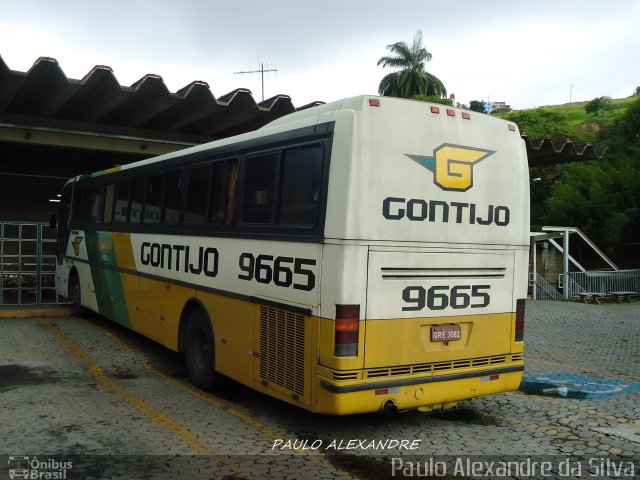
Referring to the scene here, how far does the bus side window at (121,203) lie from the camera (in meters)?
9.36

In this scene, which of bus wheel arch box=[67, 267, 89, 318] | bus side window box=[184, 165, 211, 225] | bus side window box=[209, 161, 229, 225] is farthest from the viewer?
bus wheel arch box=[67, 267, 89, 318]

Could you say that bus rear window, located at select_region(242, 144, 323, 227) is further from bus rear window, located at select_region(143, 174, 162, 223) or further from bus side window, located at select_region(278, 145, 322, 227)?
bus rear window, located at select_region(143, 174, 162, 223)

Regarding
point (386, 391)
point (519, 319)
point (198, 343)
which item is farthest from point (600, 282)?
point (386, 391)

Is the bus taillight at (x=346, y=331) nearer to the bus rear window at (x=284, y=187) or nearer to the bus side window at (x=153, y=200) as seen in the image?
the bus rear window at (x=284, y=187)

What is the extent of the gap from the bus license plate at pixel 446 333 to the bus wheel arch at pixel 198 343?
2620mm

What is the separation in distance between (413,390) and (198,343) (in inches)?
118

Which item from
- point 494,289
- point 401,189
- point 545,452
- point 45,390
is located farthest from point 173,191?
point 545,452

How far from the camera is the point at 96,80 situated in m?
10.7

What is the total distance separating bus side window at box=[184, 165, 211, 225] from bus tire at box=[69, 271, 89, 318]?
589 centimetres

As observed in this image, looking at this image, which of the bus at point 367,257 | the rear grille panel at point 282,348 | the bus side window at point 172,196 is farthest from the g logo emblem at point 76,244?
the rear grille panel at point 282,348

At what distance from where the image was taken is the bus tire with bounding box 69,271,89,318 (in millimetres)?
12148

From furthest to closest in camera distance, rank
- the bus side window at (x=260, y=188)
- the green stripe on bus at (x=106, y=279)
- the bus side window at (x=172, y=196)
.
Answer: the green stripe on bus at (x=106, y=279), the bus side window at (x=172, y=196), the bus side window at (x=260, y=188)

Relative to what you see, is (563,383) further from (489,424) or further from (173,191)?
(173,191)

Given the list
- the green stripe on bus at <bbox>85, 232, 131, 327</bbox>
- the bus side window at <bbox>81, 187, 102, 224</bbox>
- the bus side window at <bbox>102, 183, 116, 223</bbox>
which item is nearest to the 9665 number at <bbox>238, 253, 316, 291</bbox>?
the green stripe on bus at <bbox>85, 232, 131, 327</bbox>
